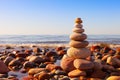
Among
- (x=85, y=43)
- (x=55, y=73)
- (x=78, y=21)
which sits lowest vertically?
(x=55, y=73)

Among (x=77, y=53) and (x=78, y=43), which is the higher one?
(x=78, y=43)

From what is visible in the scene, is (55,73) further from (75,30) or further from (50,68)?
(75,30)

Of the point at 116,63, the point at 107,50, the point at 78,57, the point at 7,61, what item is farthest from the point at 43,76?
the point at 107,50

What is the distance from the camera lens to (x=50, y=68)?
15.8 metres

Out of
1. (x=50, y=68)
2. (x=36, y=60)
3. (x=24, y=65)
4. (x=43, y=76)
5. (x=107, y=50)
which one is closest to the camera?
(x=43, y=76)

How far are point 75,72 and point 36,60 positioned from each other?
553 cm

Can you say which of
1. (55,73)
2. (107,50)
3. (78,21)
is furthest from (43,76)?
(107,50)

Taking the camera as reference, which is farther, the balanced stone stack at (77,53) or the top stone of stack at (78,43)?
the top stone of stack at (78,43)

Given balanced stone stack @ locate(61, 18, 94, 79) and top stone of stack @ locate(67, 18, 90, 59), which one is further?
top stone of stack @ locate(67, 18, 90, 59)

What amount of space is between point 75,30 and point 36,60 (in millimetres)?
5005

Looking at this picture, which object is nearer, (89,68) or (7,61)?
(89,68)

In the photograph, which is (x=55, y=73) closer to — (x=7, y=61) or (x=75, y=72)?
(x=75, y=72)

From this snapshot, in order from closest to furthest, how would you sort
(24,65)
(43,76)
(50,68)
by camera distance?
(43,76), (50,68), (24,65)

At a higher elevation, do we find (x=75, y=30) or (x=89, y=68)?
(x=75, y=30)
